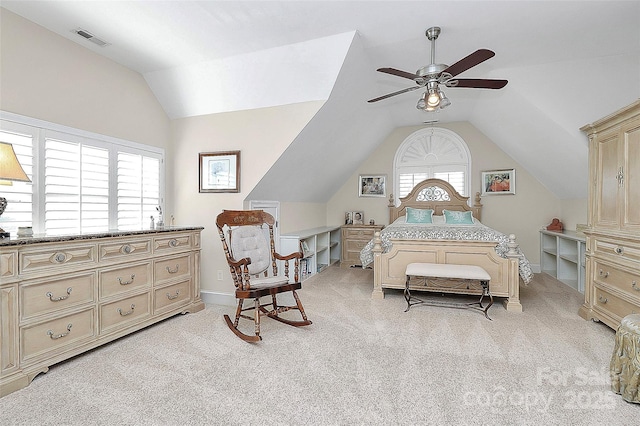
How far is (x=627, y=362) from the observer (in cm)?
185

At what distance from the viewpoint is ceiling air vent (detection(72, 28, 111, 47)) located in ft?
8.85

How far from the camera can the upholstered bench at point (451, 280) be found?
328cm

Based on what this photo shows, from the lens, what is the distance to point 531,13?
102 inches

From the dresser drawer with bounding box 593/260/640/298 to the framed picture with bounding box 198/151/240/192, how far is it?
3.98 meters

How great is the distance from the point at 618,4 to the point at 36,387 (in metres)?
5.25

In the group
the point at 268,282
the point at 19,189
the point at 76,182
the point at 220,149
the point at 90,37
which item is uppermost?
the point at 90,37

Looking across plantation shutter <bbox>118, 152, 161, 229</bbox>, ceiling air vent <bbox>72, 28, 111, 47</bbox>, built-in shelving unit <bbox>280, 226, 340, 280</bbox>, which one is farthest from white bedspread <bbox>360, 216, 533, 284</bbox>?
ceiling air vent <bbox>72, 28, 111, 47</bbox>

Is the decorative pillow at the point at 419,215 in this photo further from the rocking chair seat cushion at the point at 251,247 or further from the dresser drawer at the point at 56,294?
the dresser drawer at the point at 56,294

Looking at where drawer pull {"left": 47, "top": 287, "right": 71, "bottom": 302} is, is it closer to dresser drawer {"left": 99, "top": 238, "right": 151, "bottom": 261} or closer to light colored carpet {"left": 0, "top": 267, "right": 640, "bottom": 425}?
dresser drawer {"left": 99, "top": 238, "right": 151, "bottom": 261}

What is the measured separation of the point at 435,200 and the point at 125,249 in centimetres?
526

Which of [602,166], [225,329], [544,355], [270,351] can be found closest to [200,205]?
[225,329]

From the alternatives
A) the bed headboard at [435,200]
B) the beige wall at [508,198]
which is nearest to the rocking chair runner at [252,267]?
the bed headboard at [435,200]

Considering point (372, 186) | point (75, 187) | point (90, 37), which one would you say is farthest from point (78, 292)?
point (372, 186)

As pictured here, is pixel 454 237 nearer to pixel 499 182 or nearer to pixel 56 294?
pixel 499 182
